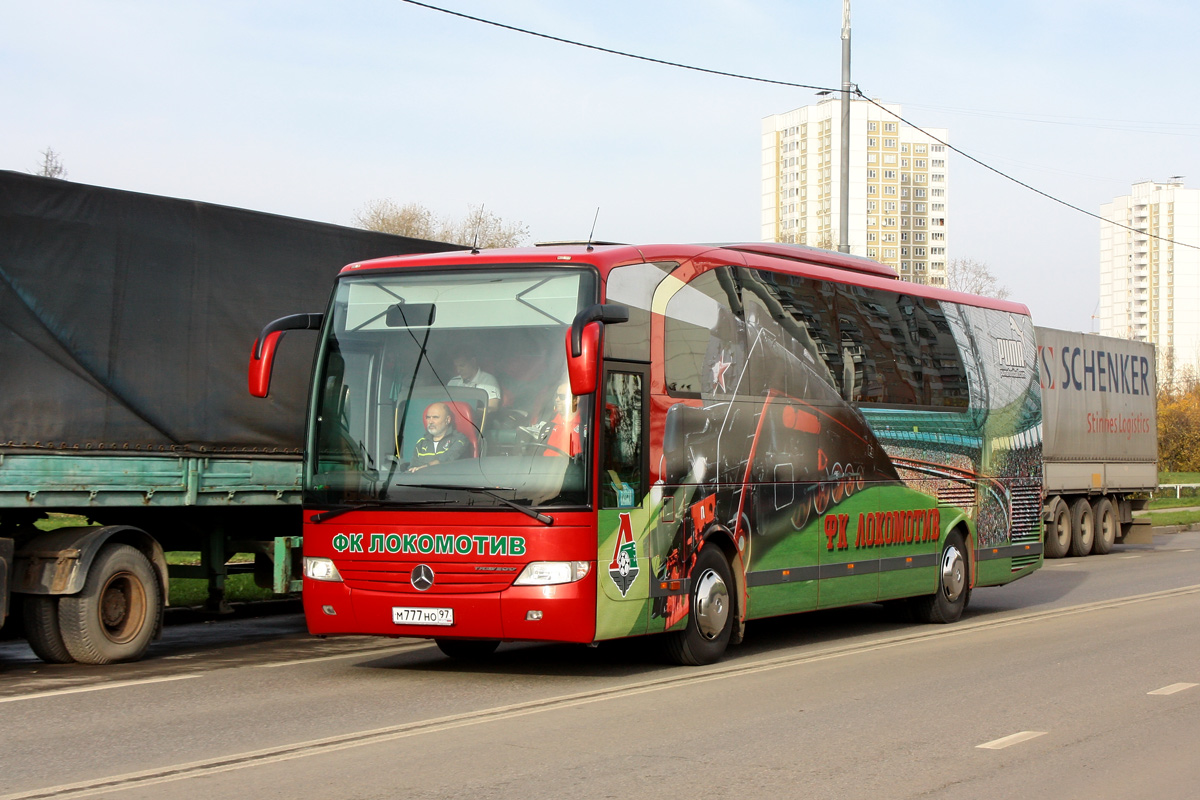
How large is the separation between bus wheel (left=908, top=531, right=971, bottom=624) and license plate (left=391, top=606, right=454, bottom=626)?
654 cm

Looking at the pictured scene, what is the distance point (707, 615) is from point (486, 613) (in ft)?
6.73

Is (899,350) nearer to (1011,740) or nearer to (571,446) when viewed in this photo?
(571,446)

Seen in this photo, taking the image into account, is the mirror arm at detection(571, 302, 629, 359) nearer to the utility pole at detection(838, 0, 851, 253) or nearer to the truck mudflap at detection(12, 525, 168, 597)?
the truck mudflap at detection(12, 525, 168, 597)

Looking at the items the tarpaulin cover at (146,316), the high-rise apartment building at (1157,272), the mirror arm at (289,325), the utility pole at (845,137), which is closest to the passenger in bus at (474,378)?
the mirror arm at (289,325)

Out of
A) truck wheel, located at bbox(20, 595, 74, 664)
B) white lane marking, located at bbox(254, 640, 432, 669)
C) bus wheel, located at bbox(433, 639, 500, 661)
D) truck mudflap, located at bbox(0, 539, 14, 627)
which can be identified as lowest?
white lane marking, located at bbox(254, 640, 432, 669)

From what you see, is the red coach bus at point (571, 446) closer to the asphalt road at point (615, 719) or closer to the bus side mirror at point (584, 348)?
the bus side mirror at point (584, 348)

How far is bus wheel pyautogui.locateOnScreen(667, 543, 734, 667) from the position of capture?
1066 cm

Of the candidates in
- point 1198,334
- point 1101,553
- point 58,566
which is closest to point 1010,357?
point 58,566

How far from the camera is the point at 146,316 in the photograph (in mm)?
10898

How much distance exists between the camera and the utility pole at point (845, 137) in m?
22.5

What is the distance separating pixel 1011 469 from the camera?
1589 cm

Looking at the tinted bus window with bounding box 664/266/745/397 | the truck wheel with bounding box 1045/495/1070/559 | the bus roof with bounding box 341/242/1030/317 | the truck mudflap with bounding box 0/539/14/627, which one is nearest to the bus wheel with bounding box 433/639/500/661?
the tinted bus window with bounding box 664/266/745/397

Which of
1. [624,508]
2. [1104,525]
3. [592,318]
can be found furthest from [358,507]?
[1104,525]

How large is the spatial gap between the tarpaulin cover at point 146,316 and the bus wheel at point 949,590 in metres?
6.68
